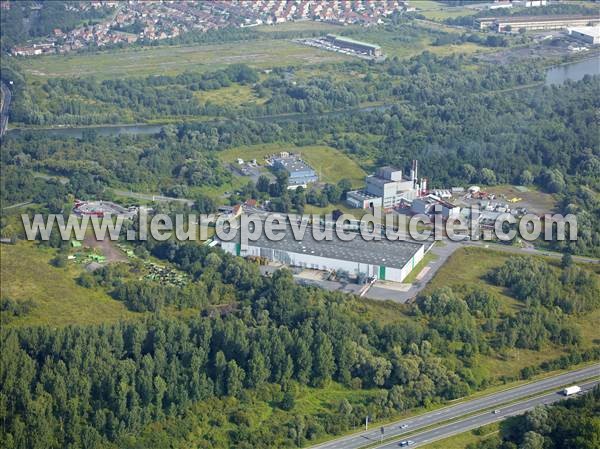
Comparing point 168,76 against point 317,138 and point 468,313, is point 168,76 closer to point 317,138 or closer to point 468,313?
point 317,138

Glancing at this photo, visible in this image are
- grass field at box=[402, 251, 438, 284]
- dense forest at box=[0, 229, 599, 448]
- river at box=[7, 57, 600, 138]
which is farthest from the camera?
river at box=[7, 57, 600, 138]

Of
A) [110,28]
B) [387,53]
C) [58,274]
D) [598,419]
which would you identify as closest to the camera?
[598,419]

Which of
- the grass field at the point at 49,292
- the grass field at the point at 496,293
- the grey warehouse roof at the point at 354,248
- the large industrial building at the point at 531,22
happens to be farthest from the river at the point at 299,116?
the grass field at the point at 496,293

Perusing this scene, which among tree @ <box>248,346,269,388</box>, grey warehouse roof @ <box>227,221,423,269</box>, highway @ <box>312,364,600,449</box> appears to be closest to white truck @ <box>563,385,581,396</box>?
highway @ <box>312,364,600,449</box>

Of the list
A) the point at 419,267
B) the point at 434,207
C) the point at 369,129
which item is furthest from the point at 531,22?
the point at 419,267

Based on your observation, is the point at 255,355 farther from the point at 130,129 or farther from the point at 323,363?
the point at 130,129

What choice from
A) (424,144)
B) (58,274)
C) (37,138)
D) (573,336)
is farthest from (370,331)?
(37,138)

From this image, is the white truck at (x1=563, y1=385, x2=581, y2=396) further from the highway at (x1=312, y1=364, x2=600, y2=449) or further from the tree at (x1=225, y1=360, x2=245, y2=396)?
the tree at (x1=225, y1=360, x2=245, y2=396)
